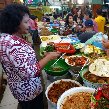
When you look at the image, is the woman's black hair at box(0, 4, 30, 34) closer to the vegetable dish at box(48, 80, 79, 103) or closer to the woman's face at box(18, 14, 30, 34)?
the woman's face at box(18, 14, 30, 34)

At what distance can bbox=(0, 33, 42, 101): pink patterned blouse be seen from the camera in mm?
1848

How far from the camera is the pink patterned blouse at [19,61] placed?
185 cm

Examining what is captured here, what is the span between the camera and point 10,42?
6.06 ft

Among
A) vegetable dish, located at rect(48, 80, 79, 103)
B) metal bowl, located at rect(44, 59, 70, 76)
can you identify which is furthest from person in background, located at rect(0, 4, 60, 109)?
metal bowl, located at rect(44, 59, 70, 76)

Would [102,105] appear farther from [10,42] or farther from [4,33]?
[4,33]

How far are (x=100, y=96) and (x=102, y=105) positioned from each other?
0.28ft

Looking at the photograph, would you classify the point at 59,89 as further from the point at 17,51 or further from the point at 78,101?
the point at 17,51

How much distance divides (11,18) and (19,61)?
0.42 meters

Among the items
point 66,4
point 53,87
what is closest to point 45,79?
point 53,87

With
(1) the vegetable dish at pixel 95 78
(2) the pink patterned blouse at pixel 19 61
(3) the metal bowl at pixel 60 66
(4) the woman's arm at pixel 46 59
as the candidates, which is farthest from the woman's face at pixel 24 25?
(1) the vegetable dish at pixel 95 78

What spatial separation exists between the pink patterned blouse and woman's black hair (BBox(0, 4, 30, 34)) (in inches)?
3.1

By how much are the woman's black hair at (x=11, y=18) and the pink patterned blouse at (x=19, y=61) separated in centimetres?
8

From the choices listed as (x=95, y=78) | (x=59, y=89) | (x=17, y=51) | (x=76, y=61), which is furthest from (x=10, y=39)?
(x=76, y=61)

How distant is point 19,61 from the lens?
186 cm
